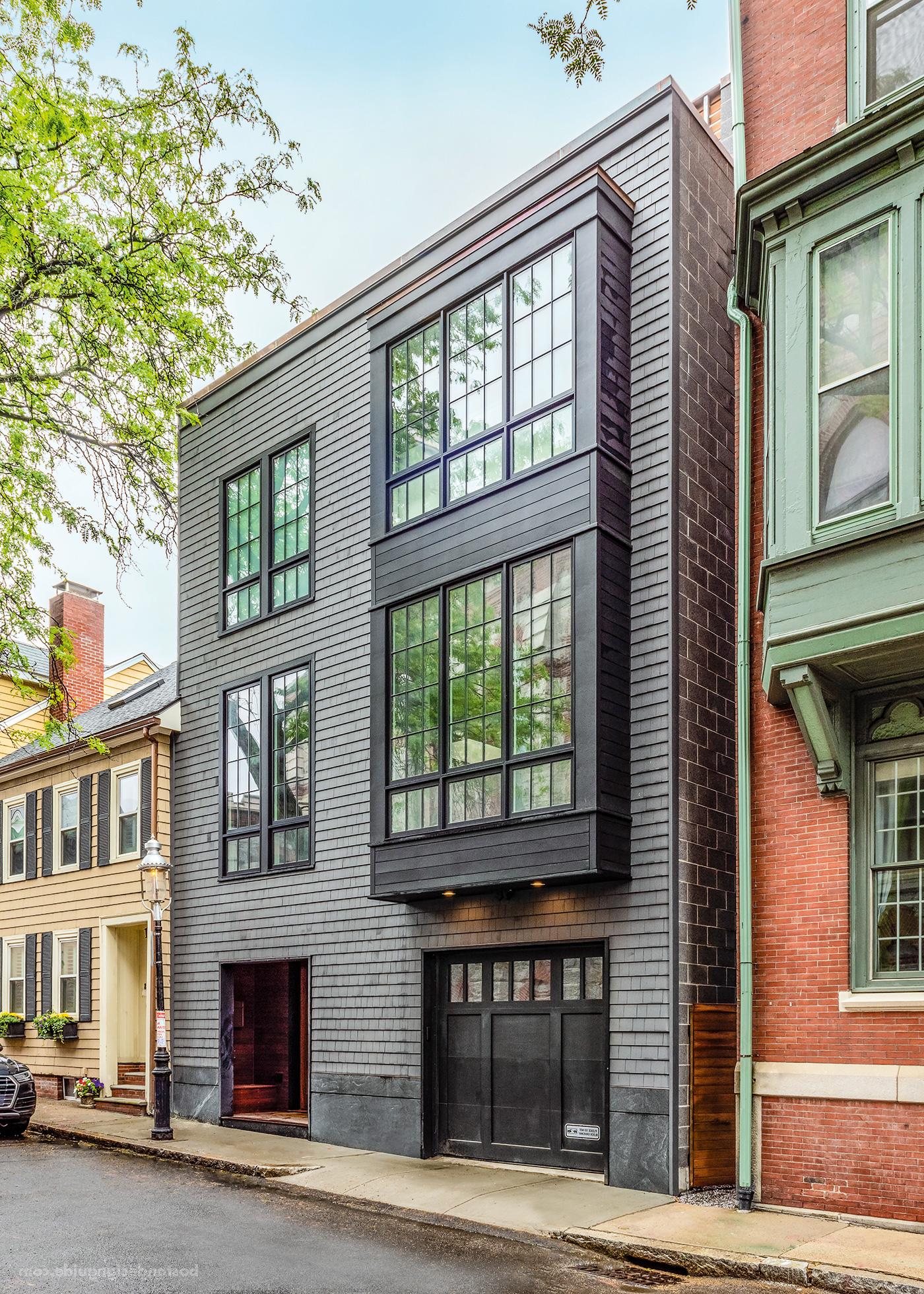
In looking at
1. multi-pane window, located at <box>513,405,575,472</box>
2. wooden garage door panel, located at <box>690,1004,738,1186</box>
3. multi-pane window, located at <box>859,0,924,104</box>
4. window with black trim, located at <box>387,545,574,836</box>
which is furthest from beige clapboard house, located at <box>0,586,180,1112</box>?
multi-pane window, located at <box>859,0,924,104</box>

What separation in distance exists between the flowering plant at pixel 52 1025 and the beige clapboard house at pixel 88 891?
0.16m

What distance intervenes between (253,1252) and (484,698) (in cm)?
568

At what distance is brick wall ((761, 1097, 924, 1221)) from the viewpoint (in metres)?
9.23

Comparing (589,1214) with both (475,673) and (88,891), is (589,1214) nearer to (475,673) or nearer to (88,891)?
(475,673)

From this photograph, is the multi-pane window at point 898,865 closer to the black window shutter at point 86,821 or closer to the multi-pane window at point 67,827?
the black window shutter at point 86,821

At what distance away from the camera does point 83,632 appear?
96.5 feet

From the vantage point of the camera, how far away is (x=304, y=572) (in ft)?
54.1

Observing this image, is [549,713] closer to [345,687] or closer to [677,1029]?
[677,1029]

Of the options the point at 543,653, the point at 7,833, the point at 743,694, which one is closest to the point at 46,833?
the point at 7,833

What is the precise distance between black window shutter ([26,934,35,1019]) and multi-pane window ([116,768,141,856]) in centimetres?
368

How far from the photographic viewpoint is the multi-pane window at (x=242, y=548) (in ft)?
57.5

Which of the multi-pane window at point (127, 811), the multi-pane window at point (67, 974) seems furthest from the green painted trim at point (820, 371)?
the multi-pane window at point (67, 974)

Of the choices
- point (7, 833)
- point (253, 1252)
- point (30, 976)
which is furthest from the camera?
point (7, 833)

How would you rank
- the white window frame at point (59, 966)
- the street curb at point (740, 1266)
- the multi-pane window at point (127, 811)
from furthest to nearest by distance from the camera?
1. the white window frame at point (59, 966)
2. the multi-pane window at point (127, 811)
3. the street curb at point (740, 1266)
